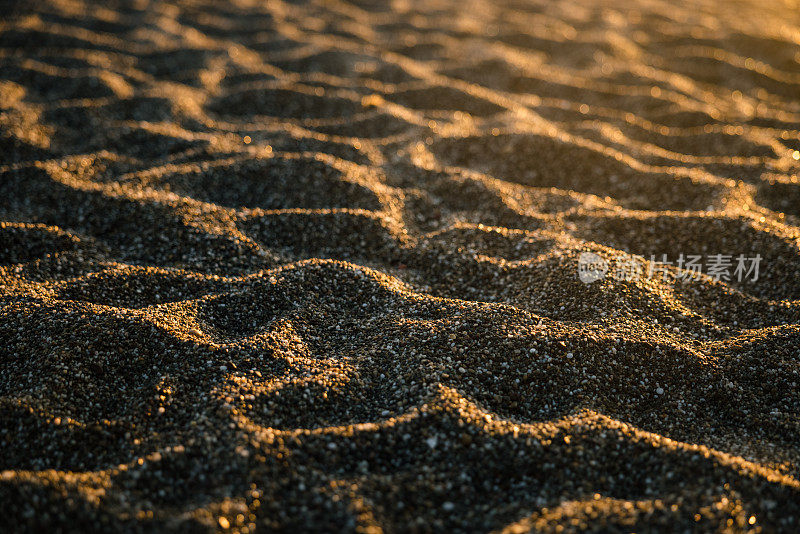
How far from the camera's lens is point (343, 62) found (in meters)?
6.85

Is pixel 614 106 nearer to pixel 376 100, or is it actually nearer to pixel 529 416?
pixel 376 100

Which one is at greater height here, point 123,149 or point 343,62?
point 343,62

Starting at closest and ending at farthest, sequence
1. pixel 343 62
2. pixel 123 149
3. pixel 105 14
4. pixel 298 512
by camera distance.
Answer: pixel 298 512, pixel 123 149, pixel 343 62, pixel 105 14

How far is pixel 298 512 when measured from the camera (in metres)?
1.96

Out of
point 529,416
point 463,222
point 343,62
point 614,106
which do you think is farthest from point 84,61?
point 529,416

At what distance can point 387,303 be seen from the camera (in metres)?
3.11

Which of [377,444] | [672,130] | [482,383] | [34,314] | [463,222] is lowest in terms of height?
[34,314]

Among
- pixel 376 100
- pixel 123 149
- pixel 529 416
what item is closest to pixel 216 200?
pixel 123 149

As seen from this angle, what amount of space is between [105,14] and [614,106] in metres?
7.43

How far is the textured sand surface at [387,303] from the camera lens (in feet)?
6.82

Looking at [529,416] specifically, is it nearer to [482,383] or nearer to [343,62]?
[482,383]

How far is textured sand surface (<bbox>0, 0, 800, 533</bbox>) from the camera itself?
2078 mm

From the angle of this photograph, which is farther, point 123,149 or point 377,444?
point 123,149

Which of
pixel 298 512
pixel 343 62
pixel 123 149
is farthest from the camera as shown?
pixel 343 62
